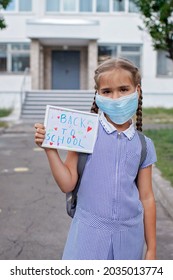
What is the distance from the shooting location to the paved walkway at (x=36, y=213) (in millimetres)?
4410

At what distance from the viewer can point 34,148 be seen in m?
11.8

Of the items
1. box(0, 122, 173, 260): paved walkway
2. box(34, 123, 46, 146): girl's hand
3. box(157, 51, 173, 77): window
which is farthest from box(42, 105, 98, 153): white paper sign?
box(157, 51, 173, 77): window

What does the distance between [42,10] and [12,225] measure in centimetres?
2130

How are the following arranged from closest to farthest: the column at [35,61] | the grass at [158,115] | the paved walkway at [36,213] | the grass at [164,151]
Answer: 1. the paved walkway at [36,213]
2. the grass at [164,151]
3. the grass at [158,115]
4. the column at [35,61]

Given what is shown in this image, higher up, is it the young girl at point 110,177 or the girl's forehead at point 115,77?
the girl's forehead at point 115,77

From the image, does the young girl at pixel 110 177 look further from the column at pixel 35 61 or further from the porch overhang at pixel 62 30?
the column at pixel 35 61

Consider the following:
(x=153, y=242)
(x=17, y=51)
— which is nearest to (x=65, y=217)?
(x=153, y=242)

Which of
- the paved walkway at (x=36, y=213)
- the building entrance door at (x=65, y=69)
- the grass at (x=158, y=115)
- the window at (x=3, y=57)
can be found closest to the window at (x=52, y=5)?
the building entrance door at (x=65, y=69)

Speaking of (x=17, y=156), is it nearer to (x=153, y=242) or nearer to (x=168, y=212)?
(x=168, y=212)

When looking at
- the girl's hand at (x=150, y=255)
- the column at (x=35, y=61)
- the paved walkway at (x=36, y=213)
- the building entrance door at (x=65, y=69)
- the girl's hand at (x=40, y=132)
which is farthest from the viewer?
the building entrance door at (x=65, y=69)

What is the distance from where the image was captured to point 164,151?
9.91 meters

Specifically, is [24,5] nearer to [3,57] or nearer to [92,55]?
[3,57]

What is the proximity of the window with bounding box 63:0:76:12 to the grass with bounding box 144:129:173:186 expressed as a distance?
46.4ft

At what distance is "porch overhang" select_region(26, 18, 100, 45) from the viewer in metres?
22.6
